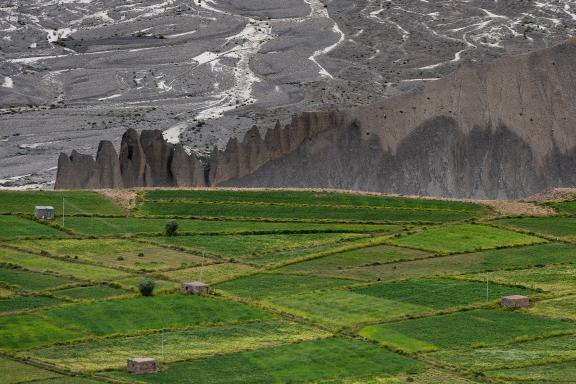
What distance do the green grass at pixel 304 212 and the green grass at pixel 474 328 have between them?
63.8 feet

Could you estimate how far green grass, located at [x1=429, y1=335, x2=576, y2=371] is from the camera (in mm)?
65312

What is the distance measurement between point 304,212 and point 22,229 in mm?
13710

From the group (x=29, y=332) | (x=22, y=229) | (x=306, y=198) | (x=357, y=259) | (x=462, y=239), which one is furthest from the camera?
(x=306, y=198)

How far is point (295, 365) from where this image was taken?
212 feet

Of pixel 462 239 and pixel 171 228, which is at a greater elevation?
pixel 171 228

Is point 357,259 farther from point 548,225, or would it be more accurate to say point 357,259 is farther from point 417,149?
point 417,149

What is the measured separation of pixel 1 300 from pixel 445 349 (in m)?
16.0

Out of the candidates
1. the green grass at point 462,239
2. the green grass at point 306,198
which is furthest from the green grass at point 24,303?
the green grass at point 306,198

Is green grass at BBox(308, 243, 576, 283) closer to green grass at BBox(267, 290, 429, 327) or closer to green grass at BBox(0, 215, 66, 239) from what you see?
green grass at BBox(267, 290, 429, 327)

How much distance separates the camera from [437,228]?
296ft

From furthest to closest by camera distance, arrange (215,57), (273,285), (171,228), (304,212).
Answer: (215,57) < (304,212) < (171,228) < (273,285)

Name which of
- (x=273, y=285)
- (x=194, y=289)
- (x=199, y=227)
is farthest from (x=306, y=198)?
(x=194, y=289)

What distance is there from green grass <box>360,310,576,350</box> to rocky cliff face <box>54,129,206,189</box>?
33607mm

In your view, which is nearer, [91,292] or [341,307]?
[341,307]
